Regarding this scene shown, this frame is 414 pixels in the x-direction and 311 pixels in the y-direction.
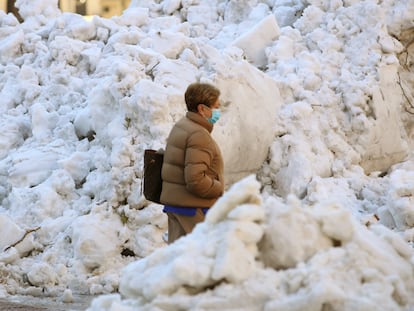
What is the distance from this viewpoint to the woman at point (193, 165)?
552cm

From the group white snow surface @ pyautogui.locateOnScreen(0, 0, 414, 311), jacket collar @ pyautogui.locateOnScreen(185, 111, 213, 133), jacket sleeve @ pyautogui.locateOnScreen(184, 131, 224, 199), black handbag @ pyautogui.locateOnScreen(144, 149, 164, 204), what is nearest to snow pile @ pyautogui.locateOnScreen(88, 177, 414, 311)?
jacket sleeve @ pyautogui.locateOnScreen(184, 131, 224, 199)

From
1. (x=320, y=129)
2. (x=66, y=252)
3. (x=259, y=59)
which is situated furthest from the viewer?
(x=259, y=59)

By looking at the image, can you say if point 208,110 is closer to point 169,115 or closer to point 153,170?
point 153,170

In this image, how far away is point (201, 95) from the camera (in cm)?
561

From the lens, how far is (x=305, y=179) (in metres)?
8.46

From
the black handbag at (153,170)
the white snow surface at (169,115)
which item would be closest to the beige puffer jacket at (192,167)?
the black handbag at (153,170)

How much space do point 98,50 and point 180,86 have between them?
69.0 inches

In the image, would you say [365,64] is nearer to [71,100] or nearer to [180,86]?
[180,86]

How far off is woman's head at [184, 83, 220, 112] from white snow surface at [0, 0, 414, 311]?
881 mm

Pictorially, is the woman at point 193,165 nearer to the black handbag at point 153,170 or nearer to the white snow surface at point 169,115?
the black handbag at point 153,170

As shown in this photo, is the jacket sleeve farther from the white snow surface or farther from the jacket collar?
the white snow surface

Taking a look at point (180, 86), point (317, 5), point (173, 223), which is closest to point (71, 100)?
point (180, 86)

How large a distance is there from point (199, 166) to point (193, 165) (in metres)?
0.04

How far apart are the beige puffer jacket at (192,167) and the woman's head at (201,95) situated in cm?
8
